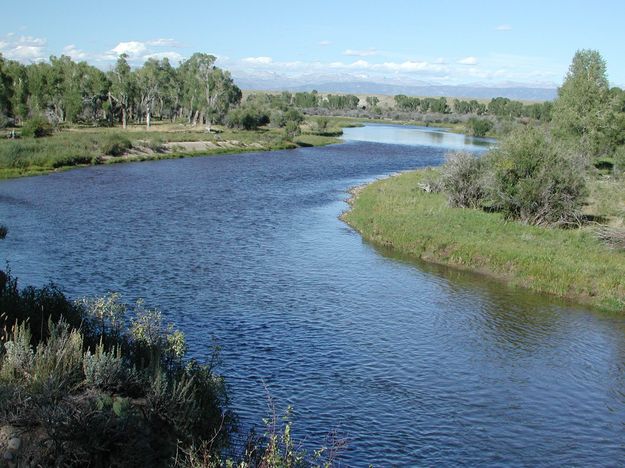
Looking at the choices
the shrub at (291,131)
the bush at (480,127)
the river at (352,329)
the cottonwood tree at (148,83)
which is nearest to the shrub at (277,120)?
the shrub at (291,131)

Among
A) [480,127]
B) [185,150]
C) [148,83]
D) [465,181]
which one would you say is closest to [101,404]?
[465,181]

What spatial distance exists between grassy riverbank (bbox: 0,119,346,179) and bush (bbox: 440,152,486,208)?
129ft

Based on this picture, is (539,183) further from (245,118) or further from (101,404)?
(245,118)

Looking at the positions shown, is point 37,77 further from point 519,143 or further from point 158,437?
point 158,437

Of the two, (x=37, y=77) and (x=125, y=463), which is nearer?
(x=125, y=463)

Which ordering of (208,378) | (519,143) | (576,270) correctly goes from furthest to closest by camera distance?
(519,143), (576,270), (208,378)

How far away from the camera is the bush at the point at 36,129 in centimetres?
8194

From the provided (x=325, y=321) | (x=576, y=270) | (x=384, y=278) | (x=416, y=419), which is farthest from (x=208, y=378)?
(x=576, y=270)

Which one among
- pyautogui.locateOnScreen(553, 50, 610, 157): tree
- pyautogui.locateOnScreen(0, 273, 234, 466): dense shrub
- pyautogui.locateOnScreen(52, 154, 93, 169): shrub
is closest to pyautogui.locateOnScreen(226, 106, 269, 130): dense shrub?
pyautogui.locateOnScreen(52, 154, 93, 169): shrub

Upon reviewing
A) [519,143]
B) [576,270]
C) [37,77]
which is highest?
[37,77]

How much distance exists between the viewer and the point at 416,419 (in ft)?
56.9

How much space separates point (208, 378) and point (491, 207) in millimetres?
34639

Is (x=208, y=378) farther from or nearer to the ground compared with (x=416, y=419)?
farther from the ground

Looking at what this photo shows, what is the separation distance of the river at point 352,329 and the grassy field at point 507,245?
1.22 m
